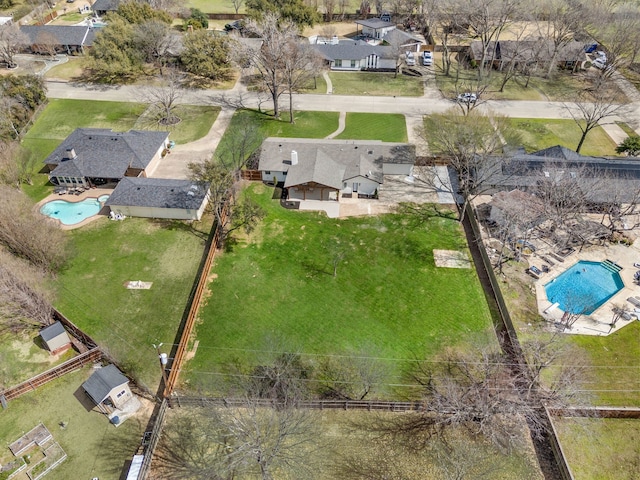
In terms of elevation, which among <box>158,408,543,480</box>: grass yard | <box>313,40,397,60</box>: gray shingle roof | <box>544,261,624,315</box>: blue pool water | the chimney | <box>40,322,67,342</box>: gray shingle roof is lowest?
<box>158,408,543,480</box>: grass yard

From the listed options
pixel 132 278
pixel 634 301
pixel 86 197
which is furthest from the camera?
pixel 86 197

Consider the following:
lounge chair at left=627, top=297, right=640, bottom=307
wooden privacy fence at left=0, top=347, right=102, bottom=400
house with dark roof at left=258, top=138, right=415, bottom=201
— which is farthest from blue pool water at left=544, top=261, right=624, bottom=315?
wooden privacy fence at left=0, top=347, right=102, bottom=400

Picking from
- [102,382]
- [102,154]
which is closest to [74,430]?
[102,382]

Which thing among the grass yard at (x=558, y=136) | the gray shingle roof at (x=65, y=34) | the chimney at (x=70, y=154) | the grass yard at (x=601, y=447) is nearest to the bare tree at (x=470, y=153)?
the grass yard at (x=558, y=136)

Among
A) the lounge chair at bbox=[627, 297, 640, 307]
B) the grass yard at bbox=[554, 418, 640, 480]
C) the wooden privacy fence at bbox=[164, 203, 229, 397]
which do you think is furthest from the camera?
the lounge chair at bbox=[627, 297, 640, 307]

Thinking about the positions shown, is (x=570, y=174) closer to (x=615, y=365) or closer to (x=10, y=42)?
(x=615, y=365)

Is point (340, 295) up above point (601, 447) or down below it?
above

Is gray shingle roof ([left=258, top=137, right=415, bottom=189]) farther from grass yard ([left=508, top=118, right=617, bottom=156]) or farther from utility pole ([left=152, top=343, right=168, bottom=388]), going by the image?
utility pole ([left=152, top=343, right=168, bottom=388])
